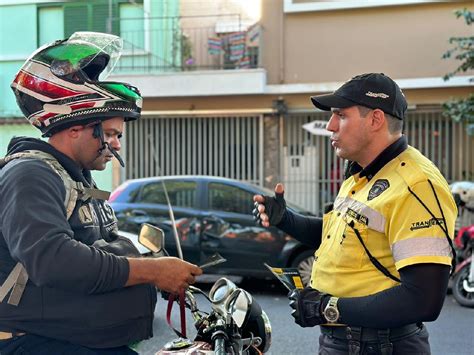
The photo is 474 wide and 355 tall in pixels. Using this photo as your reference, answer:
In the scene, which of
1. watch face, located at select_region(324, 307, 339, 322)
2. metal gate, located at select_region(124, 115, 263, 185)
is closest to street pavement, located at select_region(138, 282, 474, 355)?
watch face, located at select_region(324, 307, 339, 322)

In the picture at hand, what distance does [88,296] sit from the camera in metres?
1.86

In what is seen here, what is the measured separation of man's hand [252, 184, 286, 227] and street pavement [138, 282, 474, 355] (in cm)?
243

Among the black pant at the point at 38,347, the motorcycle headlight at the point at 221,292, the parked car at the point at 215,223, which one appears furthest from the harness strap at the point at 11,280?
the parked car at the point at 215,223

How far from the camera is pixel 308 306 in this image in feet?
7.30

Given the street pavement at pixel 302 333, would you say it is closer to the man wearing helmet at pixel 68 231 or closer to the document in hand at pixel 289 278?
the document in hand at pixel 289 278

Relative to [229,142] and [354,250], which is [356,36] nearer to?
[229,142]

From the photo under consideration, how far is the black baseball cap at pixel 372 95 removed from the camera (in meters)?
2.37

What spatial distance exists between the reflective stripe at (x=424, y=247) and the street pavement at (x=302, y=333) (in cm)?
315

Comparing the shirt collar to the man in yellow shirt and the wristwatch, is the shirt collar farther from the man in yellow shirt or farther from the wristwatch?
the wristwatch

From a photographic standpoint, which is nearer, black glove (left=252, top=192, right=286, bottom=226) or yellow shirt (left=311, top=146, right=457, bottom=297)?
yellow shirt (left=311, top=146, right=457, bottom=297)

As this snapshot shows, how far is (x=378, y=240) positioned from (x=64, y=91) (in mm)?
1196

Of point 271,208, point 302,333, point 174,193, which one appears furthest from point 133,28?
point 271,208

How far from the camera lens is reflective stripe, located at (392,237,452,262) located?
2062 mm

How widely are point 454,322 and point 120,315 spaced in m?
5.86
